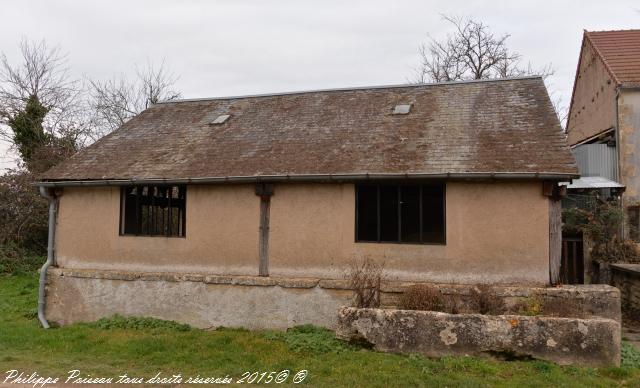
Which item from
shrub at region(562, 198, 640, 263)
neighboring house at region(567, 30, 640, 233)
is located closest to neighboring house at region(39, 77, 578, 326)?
shrub at region(562, 198, 640, 263)

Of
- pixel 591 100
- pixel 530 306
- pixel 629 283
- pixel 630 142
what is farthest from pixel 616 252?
pixel 591 100

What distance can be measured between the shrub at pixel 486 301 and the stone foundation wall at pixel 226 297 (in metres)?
0.20

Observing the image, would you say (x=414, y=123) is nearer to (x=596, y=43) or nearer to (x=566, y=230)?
(x=566, y=230)

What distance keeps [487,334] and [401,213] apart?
2.73 m

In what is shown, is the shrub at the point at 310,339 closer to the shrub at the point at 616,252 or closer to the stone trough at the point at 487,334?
the stone trough at the point at 487,334

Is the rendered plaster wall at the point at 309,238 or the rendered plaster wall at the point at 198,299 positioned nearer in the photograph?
the rendered plaster wall at the point at 309,238

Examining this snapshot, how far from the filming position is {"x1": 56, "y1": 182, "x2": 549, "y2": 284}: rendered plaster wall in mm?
8086

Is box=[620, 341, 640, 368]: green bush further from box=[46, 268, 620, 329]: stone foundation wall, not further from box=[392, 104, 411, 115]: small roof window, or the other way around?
box=[392, 104, 411, 115]: small roof window

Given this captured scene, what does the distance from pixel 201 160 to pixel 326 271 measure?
3.67 meters

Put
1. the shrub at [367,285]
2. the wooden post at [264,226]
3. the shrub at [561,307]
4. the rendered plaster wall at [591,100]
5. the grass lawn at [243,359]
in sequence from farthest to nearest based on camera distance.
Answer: the rendered plaster wall at [591,100] < the wooden post at [264,226] < the shrub at [367,285] < the shrub at [561,307] < the grass lawn at [243,359]

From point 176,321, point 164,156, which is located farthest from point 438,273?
point 164,156

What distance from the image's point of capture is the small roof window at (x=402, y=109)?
35.5ft

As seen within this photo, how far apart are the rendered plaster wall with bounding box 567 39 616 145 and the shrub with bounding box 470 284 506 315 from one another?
9953 millimetres

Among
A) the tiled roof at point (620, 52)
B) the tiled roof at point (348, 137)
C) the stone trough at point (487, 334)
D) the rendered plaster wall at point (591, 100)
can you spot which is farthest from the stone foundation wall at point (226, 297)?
the tiled roof at point (620, 52)
